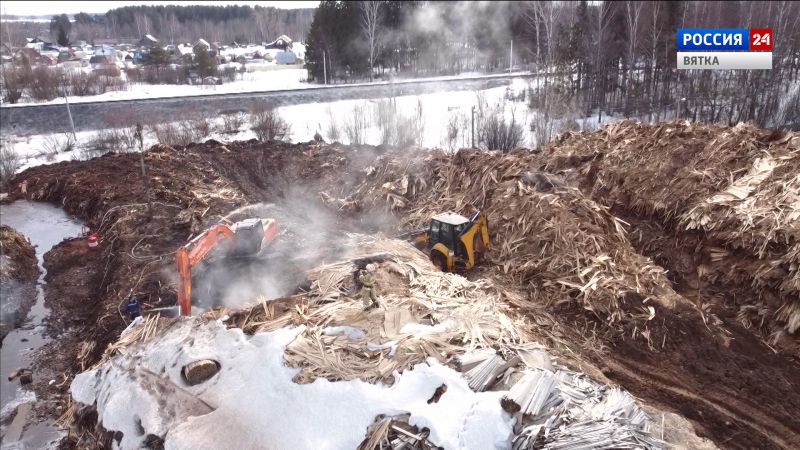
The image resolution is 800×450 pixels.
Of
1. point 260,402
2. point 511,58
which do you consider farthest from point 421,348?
point 511,58

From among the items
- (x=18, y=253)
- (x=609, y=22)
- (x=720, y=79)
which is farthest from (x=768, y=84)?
(x=18, y=253)

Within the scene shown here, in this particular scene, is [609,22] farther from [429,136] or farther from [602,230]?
[602,230]

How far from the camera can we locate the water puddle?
7.92m

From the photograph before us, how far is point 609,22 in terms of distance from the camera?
29703 millimetres

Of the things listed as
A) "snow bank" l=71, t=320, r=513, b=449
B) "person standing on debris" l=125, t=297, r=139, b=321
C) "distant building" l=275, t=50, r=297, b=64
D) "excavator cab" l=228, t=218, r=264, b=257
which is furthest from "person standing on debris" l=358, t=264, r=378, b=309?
"distant building" l=275, t=50, r=297, b=64

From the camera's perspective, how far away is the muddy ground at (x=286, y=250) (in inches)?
295

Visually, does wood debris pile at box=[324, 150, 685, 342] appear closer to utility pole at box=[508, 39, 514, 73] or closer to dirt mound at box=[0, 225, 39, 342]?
dirt mound at box=[0, 225, 39, 342]

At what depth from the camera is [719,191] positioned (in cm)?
1116

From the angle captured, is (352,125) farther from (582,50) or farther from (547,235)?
(582,50)

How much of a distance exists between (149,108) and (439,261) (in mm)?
23244

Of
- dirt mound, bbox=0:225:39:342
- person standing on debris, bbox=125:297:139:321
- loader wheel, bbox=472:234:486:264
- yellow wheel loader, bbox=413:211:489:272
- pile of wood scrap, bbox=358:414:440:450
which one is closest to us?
pile of wood scrap, bbox=358:414:440:450

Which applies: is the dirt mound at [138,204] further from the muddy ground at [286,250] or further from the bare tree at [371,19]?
the bare tree at [371,19]

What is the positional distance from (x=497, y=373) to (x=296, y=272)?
5.14 metres

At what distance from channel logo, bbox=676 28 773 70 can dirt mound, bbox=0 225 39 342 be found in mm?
28392
